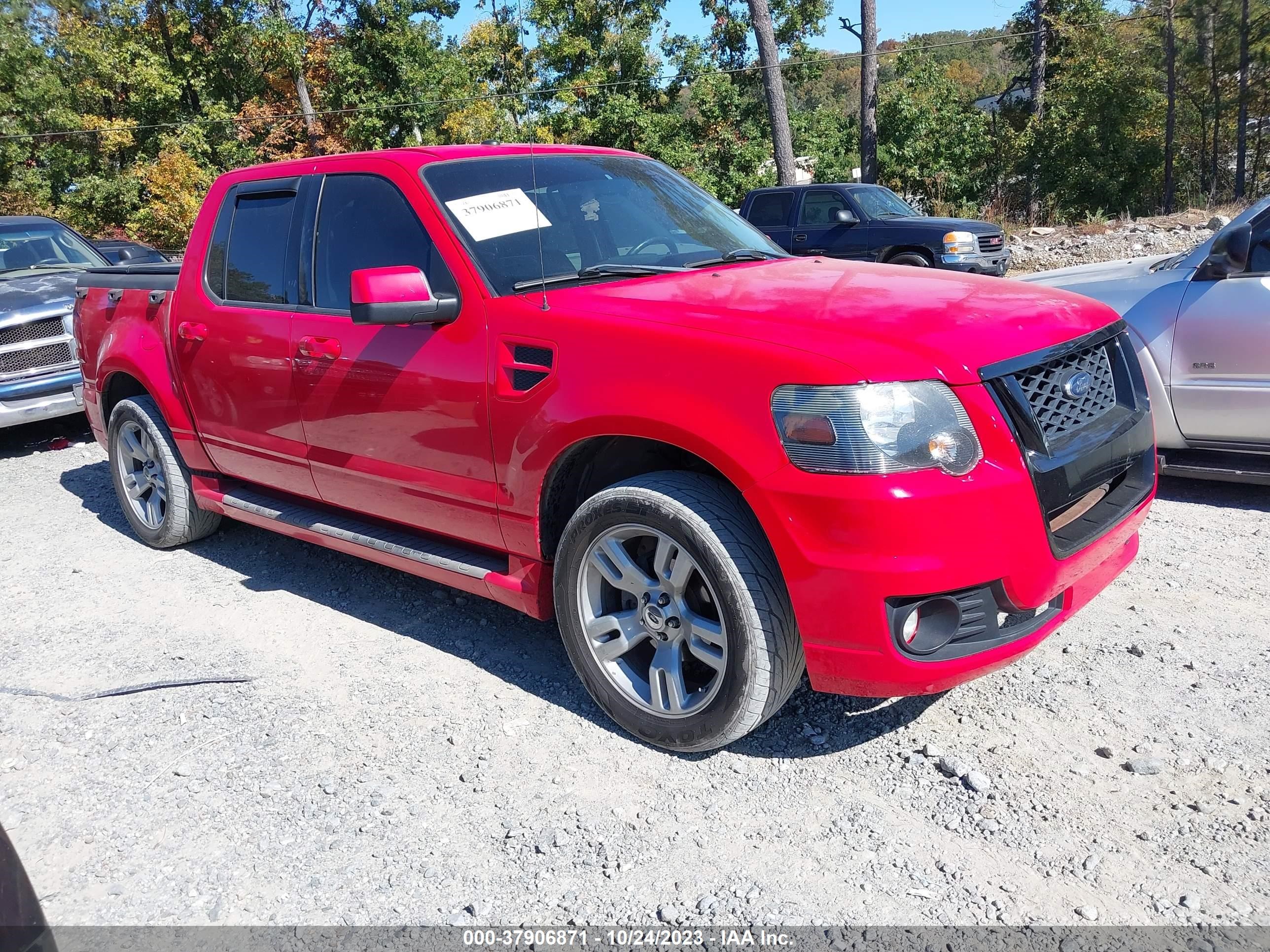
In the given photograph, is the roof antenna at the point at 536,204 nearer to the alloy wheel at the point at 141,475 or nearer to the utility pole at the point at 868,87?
the alloy wheel at the point at 141,475

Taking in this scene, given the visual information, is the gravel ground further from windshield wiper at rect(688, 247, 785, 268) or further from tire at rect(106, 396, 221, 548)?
windshield wiper at rect(688, 247, 785, 268)

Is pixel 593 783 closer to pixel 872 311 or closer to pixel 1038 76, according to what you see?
pixel 872 311

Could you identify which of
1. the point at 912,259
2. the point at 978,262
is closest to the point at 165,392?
the point at 912,259

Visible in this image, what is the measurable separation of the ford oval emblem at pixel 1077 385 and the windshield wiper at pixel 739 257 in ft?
4.67

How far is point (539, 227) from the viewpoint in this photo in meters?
3.84

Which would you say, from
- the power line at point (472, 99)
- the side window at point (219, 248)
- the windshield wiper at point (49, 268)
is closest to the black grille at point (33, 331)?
the windshield wiper at point (49, 268)

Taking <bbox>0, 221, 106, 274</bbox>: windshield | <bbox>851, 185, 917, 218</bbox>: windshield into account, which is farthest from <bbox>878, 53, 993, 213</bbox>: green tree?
<bbox>0, 221, 106, 274</bbox>: windshield

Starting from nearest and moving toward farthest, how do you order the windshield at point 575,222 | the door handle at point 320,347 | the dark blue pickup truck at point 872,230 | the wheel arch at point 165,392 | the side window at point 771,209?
the windshield at point 575,222 → the door handle at point 320,347 → the wheel arch at point 165,392 → the dark blue pickup truck at point 872,230 → the side window at point 771,209

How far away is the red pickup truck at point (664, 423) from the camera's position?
277 cm

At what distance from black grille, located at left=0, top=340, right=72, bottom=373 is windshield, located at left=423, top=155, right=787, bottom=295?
6125 mm

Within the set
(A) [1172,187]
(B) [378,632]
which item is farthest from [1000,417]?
(A) [1172,187]

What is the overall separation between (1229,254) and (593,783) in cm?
417

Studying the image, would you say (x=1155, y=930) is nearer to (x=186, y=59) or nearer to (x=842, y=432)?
(x=842, y=432)

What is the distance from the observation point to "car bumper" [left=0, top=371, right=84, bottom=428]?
27.1 ft
